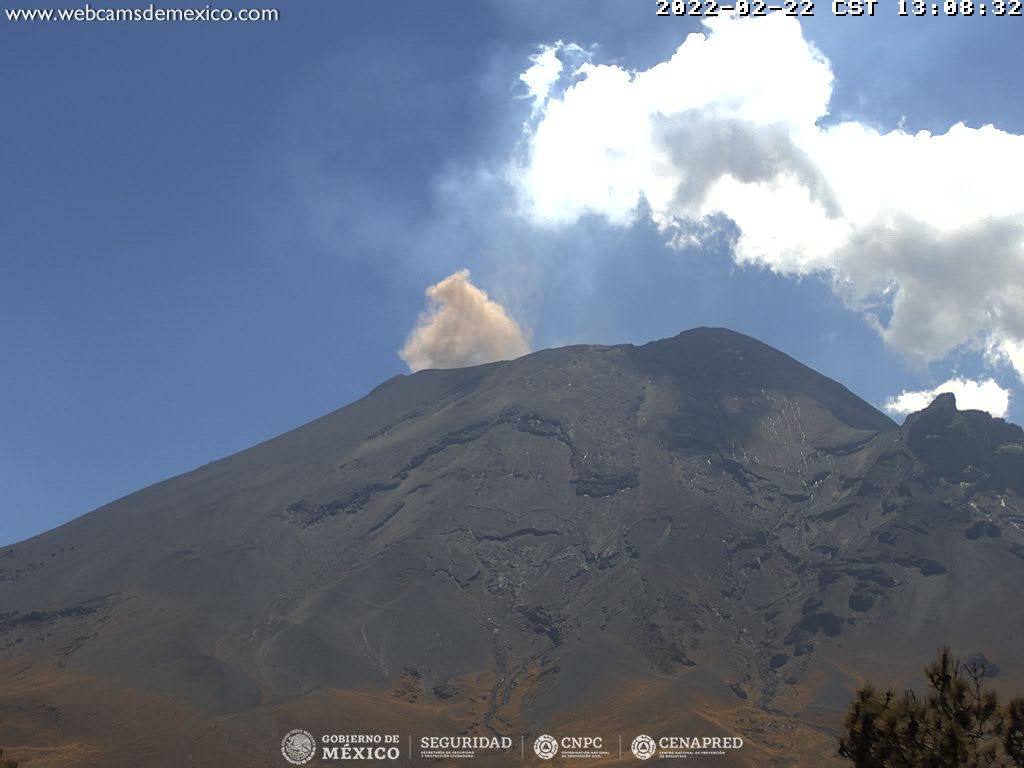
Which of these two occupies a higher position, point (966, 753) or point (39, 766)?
point (39, 766)

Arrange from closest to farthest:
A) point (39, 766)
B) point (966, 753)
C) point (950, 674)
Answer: point (966, 753) → point (950, 674) → point (39, 766)

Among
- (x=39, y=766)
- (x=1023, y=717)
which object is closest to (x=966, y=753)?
(x=1023, y=717)

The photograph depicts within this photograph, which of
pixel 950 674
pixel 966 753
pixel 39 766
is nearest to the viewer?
pixel 966 753

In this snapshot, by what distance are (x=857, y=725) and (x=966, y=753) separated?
2.79 meters

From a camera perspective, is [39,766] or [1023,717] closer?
[1023,717]

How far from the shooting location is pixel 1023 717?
102ft

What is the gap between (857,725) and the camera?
105 feet

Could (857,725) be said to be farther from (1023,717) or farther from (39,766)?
(39,766)

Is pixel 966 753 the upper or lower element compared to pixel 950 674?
lower

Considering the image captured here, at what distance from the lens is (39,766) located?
198 m

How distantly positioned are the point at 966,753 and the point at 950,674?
10.4 feet

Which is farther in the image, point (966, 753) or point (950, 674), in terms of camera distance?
point (950, 674)

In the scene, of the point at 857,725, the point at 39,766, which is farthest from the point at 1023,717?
the point at 39,766

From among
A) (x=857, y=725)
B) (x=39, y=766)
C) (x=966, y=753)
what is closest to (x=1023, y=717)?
(x=966, y=753)
